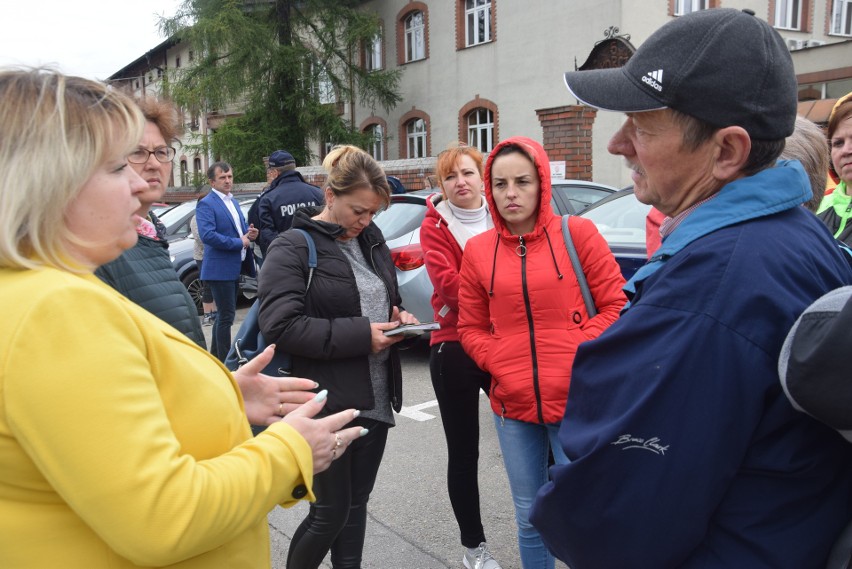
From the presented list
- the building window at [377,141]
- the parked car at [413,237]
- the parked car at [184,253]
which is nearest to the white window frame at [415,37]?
the building window at [377,141]

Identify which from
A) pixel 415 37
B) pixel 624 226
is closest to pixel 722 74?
pixel 624 226

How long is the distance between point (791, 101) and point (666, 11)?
61.9 ft

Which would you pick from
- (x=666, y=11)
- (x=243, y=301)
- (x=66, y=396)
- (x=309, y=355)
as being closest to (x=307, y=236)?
(x=309, y=355)

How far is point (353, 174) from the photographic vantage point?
8.86 feet

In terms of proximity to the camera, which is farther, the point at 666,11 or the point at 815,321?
the point at 666,11

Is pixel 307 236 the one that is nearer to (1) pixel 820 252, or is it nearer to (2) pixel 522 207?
(2) pixel 522 207

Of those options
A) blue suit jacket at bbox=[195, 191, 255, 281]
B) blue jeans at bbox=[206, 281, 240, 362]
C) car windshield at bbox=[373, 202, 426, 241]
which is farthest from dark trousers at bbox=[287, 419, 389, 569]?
blue suit jacket at bbox=[195, 191, 255, 281]

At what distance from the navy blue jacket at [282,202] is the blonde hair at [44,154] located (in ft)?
19.7

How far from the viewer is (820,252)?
1.16 meters

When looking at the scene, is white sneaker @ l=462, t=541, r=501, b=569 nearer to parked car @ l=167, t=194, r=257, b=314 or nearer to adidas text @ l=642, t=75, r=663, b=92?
adidas text @ l=642, t=75, r=663, b=92

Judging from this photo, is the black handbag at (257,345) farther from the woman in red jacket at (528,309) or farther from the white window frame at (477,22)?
the white window frame at (477,22)

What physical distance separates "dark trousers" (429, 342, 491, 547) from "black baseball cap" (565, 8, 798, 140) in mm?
1960

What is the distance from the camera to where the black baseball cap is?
46.4 inches

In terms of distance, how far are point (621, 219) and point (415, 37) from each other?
68.8 feet
